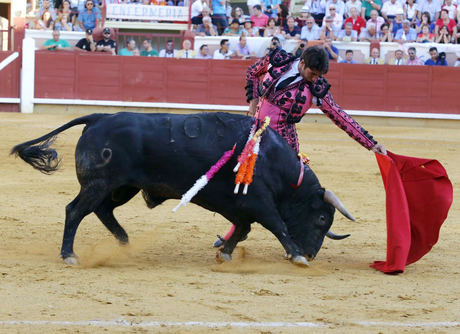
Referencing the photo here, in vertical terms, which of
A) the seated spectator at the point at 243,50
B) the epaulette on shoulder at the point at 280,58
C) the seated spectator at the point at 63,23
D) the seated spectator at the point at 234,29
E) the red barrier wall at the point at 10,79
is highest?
the epaulette on shoulder at the point at 280,58

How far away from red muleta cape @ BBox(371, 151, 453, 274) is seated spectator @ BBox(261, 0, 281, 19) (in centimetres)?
1034

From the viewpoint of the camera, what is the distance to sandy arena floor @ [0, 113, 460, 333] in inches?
144

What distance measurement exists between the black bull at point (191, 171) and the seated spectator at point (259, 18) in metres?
10.0

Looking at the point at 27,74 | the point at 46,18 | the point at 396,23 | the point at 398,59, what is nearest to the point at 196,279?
the point at 27,74

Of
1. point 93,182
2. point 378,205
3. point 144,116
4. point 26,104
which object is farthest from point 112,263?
point 26,104

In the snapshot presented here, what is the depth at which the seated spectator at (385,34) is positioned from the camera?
14164 millimetres

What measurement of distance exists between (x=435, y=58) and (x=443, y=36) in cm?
42

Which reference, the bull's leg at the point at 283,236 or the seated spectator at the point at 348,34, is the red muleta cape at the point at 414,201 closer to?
the bull's leg at the point at 283,236

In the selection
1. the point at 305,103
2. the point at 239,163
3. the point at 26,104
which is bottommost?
the point at 26,104

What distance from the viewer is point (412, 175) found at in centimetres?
511

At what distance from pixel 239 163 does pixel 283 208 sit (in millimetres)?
479

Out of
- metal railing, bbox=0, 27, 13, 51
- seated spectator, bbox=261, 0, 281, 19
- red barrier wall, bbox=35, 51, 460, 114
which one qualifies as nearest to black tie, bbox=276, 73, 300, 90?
red barrier wall, bbox=35, 51, 460, 114

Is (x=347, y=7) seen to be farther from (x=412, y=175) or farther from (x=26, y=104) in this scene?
(x=412, y=175)

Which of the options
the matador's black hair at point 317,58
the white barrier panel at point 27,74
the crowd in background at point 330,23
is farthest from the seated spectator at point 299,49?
the white barrier panel at point 27,74
